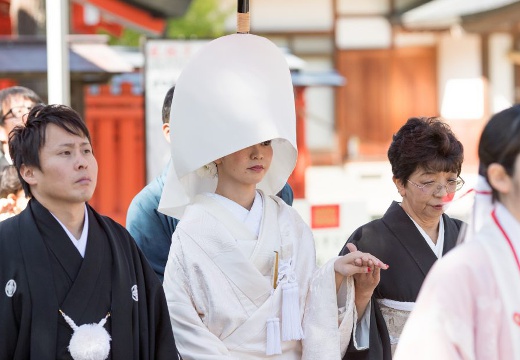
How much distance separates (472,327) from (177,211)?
4.81 ft

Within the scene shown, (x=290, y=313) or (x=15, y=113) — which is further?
(x=15, y=113)

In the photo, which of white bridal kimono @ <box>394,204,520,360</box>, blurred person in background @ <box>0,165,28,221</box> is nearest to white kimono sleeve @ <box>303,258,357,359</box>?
white bridal kimono @ <box>394,204,520,360</box>

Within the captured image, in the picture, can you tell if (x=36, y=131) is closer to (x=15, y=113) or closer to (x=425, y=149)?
(x=425, y=149)

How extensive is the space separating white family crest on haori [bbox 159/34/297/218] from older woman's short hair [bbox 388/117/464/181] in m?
0.48

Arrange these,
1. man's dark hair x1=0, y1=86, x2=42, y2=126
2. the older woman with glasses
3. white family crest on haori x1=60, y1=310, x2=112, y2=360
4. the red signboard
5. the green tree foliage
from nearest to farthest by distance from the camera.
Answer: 1. white family crest on haori x1=60, y1=310, x2=112, y2=360
2. the older woman with glasses
3. man's dark hair x1=0, y1=86, x2=42, y2=126
4. the red signboard
5. the green tree foliage

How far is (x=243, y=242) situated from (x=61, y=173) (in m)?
0.65

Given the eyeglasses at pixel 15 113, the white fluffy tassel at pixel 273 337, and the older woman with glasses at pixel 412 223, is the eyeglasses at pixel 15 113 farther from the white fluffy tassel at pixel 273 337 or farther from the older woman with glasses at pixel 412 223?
the white fluffy tassel at pixel 273 337

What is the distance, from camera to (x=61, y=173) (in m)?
2.85

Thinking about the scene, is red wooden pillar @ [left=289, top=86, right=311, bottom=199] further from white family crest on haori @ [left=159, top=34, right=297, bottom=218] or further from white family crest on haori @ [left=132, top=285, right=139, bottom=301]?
white family crest on haori @ [left=132, top=285, right=139, bottom=301]

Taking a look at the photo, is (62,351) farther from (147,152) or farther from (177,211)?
(147,152)

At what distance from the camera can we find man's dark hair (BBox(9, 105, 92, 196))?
2889 millimetres

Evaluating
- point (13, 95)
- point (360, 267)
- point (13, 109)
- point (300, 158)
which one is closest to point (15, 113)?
point (13, 109)

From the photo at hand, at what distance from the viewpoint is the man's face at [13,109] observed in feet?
14.5

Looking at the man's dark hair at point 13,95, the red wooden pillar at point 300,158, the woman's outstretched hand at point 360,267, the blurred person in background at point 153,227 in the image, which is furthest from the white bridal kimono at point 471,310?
the red wooden pillar at point 300,158
